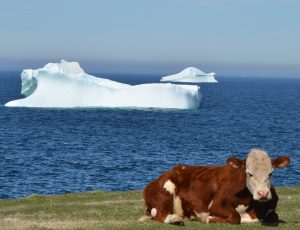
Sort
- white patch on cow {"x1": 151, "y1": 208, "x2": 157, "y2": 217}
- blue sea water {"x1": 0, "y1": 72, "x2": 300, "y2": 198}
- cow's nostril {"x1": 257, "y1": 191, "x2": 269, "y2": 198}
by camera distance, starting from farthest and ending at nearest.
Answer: blue sea water {"x1": 0, "y1": 72, "x2": 300, "y2": 198} → white patch on cow {"x1": 151, "y1": 208, "x2": 157, "y2": 217} → cow's nostril {"x1": 257, "y1": 191, "x2": 269, "y2": 198}

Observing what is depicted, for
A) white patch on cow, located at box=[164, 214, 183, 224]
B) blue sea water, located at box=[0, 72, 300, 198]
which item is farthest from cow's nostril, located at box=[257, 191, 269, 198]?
blue sea water, located at box=[0, 72, 300, 198]

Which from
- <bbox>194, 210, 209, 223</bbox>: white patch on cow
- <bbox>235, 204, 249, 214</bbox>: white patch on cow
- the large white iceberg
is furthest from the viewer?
the large white iceberg

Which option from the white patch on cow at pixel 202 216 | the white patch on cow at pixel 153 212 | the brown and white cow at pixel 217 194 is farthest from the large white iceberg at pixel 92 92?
the white patch on cow at pixel 202 216

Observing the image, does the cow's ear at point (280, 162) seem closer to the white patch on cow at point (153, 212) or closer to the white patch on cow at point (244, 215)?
the white patch on cow at point (244, 215)

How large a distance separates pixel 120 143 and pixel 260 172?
58389mm

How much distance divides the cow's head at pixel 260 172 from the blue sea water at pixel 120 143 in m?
29.4

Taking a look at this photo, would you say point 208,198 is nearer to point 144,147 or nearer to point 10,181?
point 10,181

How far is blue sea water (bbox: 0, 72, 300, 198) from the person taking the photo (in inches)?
1805

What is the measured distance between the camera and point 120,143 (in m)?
69.7

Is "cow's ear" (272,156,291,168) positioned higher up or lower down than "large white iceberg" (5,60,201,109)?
higher up

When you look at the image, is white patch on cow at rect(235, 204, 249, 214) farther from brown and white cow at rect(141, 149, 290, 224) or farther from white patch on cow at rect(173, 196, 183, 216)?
white patch on cow at rect(173, 196, 183, 216)

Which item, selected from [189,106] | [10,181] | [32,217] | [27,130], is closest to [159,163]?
[10,181]

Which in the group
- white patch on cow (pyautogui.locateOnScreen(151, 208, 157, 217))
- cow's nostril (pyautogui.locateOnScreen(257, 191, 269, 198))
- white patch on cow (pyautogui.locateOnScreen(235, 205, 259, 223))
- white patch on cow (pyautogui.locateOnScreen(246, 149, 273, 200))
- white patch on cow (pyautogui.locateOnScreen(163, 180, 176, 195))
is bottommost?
white patch on cow (pyautogui.locateOnScreen(151, 208, 157, 217))

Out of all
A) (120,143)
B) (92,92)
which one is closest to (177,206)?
(120,143)
